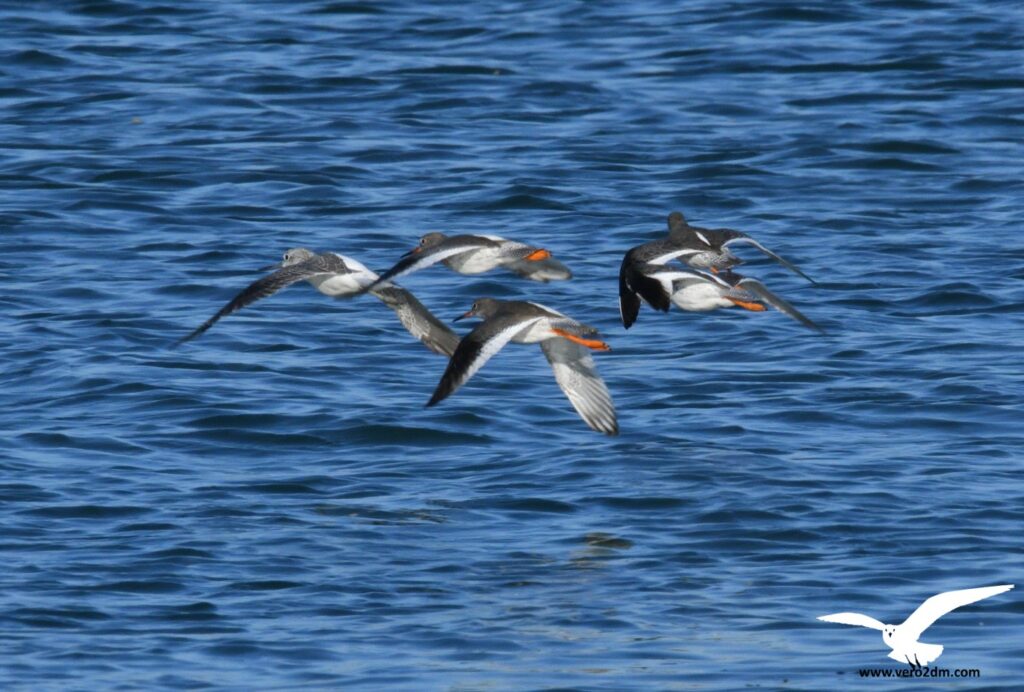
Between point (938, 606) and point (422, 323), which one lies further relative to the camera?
point (422, 323)

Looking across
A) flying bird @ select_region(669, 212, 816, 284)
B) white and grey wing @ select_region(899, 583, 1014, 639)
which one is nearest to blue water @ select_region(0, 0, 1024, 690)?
white and grey wing @ select_region(899, 583, 1014, 639)

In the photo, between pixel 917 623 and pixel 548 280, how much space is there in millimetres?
3660

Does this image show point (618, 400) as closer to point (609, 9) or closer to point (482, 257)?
point (482, 257)

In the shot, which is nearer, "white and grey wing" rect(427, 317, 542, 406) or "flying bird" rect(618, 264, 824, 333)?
"white and grey wing" rect(427, 317, 542, 406)

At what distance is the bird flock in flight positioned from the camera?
38.5 ft

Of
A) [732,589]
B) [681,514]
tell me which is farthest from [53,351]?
[732,589]

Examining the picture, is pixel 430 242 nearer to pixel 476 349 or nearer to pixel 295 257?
pixel 295 257

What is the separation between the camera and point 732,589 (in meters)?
10.9

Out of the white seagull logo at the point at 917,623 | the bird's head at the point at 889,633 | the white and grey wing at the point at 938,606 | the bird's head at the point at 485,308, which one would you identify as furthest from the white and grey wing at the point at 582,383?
the white and grey wing at the point at 938,606

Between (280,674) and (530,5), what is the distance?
62.1 feet

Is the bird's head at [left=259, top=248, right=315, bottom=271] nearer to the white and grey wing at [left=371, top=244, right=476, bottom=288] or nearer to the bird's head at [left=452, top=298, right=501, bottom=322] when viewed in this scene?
the white and grey wing at [left=371, top=244, right=476, bottom=288]

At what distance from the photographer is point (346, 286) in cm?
1224

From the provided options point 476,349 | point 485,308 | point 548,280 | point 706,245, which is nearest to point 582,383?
point 485,308

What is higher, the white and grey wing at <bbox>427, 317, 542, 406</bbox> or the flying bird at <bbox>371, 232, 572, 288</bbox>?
the flying bird at <bbox>371, 232, 572, 288</bbox>
